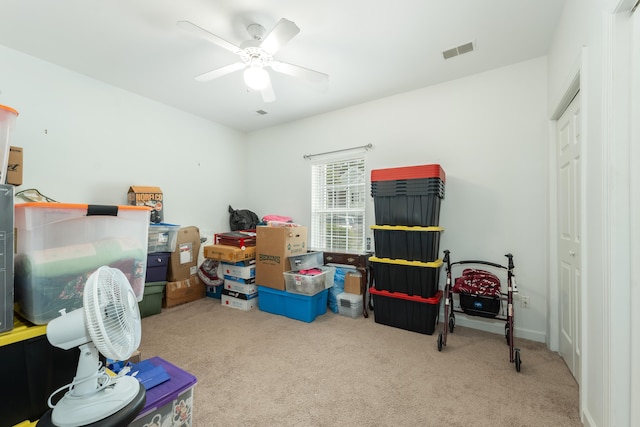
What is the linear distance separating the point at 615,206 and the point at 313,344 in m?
2.23

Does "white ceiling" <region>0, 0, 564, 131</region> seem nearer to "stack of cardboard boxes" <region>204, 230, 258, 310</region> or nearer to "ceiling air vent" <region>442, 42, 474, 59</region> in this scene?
"ceiling air vent" <region>442, 42, 474, 59</region>

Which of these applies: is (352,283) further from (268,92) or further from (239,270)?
(268,92)

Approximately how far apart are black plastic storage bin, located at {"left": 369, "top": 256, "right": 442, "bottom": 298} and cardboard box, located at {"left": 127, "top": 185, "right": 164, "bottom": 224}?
8.92 feet

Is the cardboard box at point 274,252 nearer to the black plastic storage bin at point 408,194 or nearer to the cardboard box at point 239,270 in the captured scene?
the cardboard box at point 239,270

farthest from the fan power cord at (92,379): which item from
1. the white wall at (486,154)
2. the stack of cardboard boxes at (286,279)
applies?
the white wall at (486,154)

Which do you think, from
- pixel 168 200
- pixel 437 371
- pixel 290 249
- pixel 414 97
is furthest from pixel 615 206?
pixel 168 200

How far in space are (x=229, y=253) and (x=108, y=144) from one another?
190 cm

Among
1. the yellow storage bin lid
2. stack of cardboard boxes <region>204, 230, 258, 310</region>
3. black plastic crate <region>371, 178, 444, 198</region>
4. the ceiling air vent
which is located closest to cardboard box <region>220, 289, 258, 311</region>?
stack of cardboard boxes <region>204, 230, 258, 310</region>

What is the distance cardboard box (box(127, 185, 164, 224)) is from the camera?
10.6ft

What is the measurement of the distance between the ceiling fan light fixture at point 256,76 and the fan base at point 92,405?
212 cm

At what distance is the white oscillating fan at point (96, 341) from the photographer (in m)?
0.72

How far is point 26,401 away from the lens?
87cm

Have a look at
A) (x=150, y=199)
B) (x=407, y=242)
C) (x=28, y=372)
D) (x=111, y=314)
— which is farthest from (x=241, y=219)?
(x=111, y=314)

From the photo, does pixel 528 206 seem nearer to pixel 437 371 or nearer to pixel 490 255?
pixel 490 255
